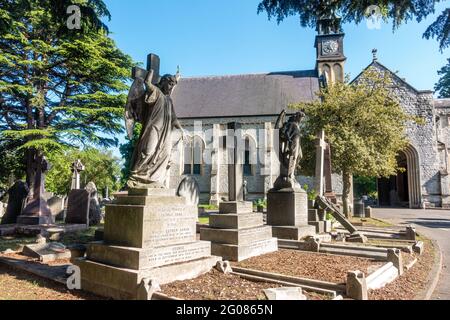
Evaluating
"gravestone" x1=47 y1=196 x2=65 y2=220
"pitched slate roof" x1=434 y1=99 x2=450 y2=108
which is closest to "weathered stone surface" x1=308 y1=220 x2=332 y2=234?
"gravestone" x1=47 y1=196 x2=65 y2=220

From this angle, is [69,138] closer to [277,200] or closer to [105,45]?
[105,45]

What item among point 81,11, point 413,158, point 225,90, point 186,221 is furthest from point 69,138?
point 413,158

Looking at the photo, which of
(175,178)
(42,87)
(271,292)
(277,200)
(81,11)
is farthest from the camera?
(175,178)

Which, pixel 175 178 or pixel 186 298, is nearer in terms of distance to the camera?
pixel 186 298

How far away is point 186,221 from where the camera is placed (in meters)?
4.92

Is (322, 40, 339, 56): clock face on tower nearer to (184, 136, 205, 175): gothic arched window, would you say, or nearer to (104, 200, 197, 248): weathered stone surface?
(184, 136, 205, 175): gothic arched window

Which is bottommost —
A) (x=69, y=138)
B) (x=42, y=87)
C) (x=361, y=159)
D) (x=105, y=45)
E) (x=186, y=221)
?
(x=186, y=221)

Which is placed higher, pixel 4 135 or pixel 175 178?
pixel 4 135

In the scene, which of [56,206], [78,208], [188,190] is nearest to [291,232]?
[188,190]

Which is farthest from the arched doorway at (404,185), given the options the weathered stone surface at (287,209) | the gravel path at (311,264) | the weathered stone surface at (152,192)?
the weathered stone surface at (152,192)

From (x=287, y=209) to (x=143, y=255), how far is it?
558 cm

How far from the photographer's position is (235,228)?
6.70 m

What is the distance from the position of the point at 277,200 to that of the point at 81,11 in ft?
23.3

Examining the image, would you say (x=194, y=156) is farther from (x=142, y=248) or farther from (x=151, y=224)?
(x=142, y=248)
